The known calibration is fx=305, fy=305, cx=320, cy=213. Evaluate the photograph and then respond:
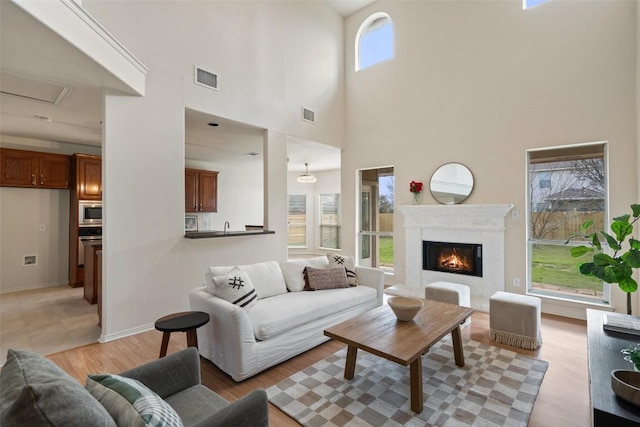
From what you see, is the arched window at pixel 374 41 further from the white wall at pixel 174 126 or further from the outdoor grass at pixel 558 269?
the outdoor grass at pixel 558 269

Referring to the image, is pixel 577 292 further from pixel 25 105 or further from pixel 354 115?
pixel 25 105

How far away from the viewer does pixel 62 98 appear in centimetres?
356

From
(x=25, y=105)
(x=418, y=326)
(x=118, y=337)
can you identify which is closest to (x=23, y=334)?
(x=118, y=337)

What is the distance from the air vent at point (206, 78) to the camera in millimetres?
4039

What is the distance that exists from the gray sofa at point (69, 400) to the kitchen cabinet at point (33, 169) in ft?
18.5

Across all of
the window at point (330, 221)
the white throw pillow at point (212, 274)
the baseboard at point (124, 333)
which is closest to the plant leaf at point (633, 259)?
the white throw pillow at point (212, 274)

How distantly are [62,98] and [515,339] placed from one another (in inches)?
223

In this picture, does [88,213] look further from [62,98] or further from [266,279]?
[266,279]

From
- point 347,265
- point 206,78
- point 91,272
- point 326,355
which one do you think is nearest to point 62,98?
point 206,78

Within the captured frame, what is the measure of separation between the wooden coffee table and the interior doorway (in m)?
3.01

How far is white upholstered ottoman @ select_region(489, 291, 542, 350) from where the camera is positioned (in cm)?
303

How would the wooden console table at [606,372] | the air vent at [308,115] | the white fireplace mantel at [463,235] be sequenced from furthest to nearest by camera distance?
1. the air vent at [308,115]
2. the white fireplace mantel at [463,235]
3. the wooden console table at [606,372]

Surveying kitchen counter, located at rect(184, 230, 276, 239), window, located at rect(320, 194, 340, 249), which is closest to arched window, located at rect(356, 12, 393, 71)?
kitchen counter, located at rect(184, 230, 276, 239)

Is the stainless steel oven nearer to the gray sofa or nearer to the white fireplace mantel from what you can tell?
the gray sofa
